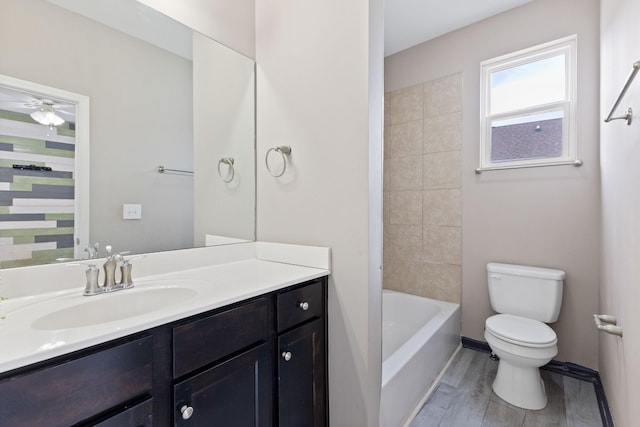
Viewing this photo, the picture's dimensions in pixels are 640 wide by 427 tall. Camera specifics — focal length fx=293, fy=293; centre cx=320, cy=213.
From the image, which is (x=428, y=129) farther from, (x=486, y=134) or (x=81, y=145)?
(x=81, y=145)

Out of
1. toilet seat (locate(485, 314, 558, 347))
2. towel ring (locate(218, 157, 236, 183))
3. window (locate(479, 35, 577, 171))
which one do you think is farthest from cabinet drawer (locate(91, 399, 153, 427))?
window (locate(479, 35, 577, 171))

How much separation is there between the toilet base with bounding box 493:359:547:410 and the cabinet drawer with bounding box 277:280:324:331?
1366 millimetres

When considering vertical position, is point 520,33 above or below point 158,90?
above

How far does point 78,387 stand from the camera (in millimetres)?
649

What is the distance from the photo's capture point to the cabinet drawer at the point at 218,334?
831 millimetres

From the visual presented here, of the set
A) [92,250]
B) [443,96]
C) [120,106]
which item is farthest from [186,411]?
[443,96]

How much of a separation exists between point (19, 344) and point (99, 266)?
1.72ft

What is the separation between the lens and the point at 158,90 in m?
1.34

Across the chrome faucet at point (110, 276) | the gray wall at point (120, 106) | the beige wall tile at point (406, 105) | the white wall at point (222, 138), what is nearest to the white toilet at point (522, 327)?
the beige wall tile at point (406, 105)

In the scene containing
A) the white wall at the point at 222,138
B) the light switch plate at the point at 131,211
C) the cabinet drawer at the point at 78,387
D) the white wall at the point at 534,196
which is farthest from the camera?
the white wall at the point at 534,196

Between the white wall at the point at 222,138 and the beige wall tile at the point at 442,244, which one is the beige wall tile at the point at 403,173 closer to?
the beige wall tile at the point at 442,244

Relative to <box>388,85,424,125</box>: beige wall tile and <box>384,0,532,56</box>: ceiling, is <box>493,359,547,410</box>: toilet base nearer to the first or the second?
<box>388,85,424,125</box>: beige wall tile

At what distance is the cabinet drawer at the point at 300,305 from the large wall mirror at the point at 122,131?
566 mm

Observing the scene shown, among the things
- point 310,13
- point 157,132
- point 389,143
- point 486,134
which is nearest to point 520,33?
point 486,134
